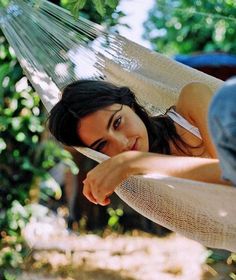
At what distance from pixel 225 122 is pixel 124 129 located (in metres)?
0.64

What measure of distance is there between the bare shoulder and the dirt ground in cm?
118

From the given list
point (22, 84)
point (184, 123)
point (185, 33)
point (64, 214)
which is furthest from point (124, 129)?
point (185, 33)

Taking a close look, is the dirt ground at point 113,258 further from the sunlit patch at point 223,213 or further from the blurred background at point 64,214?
the sunlit patch at point 223,213

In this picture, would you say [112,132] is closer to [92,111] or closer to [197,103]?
[92,111]

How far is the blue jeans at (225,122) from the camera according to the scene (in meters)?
0.83

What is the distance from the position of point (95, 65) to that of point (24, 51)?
216 millimetres

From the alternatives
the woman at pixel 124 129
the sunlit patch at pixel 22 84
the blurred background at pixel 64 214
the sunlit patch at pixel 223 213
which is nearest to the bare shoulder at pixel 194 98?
the woman at pixel 124 129

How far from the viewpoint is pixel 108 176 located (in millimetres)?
1160

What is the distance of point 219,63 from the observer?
11.2 feet

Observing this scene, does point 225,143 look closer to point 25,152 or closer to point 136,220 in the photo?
point 25,152

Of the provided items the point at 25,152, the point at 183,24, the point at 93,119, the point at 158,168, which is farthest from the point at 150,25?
the point at 158,168

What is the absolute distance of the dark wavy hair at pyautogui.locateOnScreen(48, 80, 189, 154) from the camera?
151 cm

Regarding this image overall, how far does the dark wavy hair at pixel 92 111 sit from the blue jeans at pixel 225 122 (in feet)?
2.13

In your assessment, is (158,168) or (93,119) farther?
(93,119)
